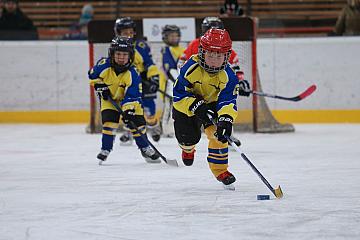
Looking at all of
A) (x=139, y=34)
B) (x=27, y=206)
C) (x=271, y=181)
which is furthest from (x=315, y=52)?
(x=27, y=206)

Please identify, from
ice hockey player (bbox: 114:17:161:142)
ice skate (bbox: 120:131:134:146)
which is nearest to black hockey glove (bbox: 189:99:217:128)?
ice hockey player (bbox: 114:17:161:142)

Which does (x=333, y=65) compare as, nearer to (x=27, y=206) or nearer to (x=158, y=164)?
(x=158, y=164)

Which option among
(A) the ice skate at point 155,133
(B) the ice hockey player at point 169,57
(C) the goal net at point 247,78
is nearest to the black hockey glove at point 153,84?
(A) the ice skate at point 155,133

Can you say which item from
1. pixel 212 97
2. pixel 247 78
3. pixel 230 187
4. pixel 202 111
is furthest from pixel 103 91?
pixel 247 78

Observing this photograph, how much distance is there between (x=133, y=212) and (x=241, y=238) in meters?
0.73

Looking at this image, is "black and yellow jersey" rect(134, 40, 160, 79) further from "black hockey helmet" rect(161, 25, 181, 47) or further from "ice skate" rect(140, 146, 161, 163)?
"ice skate" rect(140, 146, 161, 163)

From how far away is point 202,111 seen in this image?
14.3 feet

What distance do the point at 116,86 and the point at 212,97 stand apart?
1.33 meters

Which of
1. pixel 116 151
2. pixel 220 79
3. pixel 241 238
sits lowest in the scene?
pixel 116 151

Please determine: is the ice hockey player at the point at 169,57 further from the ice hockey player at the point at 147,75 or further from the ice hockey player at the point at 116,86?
the ice hockey player at the point at 116,86

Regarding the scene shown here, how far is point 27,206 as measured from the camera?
13.0ft

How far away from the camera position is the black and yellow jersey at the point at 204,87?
14.4 ft

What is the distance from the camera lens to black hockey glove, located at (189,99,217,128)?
436 centimetres

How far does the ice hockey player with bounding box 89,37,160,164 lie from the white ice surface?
27 cm
